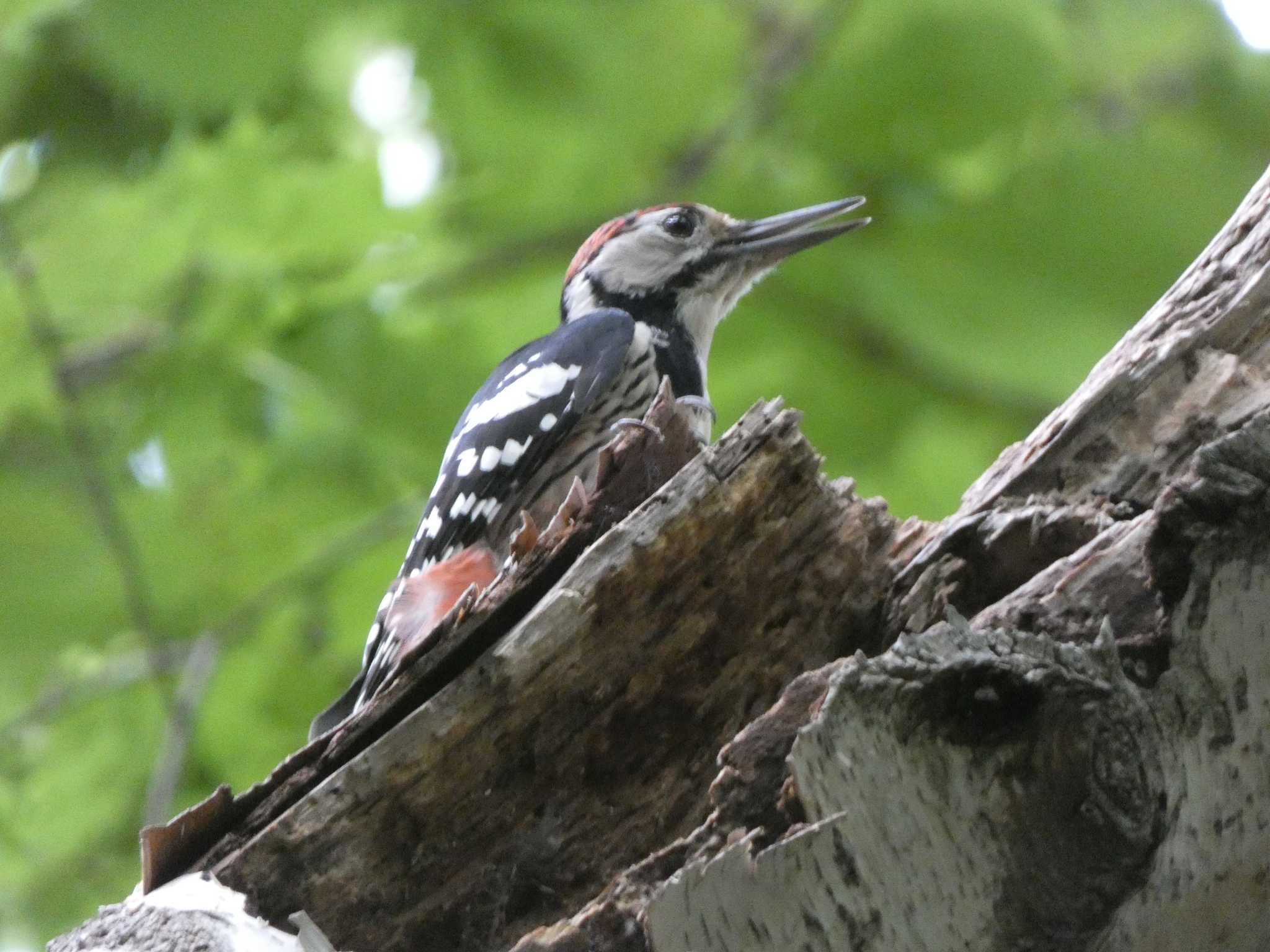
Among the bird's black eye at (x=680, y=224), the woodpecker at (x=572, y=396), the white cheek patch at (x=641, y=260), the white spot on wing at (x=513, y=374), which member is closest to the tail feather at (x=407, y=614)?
the woodpecker at (x=572, y=396)

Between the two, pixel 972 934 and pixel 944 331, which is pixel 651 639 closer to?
pixel 972 934

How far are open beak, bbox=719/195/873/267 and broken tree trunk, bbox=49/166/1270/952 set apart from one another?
1761mm

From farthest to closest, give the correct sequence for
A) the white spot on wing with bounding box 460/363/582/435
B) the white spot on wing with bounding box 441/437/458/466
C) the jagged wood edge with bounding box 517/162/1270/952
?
the white spot on wing with bounding box 441/437/458/466 < the white spot on wing with bounding box 460/363/582/435 < the jagged wood edge with bounding box 517/162/1270/952

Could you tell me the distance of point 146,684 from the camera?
14.6ft

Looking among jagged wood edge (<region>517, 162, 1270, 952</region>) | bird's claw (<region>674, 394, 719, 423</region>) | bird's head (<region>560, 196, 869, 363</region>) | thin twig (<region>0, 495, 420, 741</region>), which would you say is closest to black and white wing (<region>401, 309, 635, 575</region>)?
bird's claw (<region>674, 394, 719, 423</region>)

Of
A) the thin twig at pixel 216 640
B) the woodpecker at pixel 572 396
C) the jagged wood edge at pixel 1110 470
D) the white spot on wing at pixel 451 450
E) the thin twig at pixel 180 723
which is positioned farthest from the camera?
the thin twig at pixel 216 640

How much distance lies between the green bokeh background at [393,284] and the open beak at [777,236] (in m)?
0.59

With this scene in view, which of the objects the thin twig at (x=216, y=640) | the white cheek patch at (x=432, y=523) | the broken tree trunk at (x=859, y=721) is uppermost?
the thin twig at (x=216, y=640)

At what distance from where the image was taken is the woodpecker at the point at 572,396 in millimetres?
3225

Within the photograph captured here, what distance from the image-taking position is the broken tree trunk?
162 cm

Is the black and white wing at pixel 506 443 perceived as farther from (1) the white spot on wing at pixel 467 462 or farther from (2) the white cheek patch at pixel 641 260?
(2) the white cheek patch at pixel 641 260

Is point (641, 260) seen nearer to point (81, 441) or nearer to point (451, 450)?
point (451, 450)

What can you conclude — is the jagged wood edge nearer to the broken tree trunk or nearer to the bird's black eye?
the broken tree trunk

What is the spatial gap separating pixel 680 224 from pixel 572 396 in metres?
1.14
